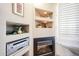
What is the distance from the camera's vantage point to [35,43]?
1.64m

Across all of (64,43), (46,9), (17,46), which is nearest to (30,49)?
(17,46)

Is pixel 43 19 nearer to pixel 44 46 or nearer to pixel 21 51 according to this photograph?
pixel 44 46

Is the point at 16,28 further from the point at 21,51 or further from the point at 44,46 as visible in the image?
the point at 44,46

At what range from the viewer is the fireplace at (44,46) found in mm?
1624

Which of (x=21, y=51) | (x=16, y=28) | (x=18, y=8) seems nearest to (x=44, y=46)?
(x=21, y=51)

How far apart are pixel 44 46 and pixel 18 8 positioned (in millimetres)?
557

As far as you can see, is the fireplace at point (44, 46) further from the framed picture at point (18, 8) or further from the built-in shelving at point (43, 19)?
the framed picture at point (18, 8)

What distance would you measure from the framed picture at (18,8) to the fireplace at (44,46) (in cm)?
37

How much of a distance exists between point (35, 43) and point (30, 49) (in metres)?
0.09

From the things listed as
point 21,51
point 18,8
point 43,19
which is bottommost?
point 21,51

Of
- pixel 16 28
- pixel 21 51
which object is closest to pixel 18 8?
pixel 16 28

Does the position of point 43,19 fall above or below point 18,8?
below

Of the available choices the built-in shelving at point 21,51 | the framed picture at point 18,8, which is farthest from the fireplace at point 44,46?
the framed picture at point 18,8

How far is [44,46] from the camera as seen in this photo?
1.65m
